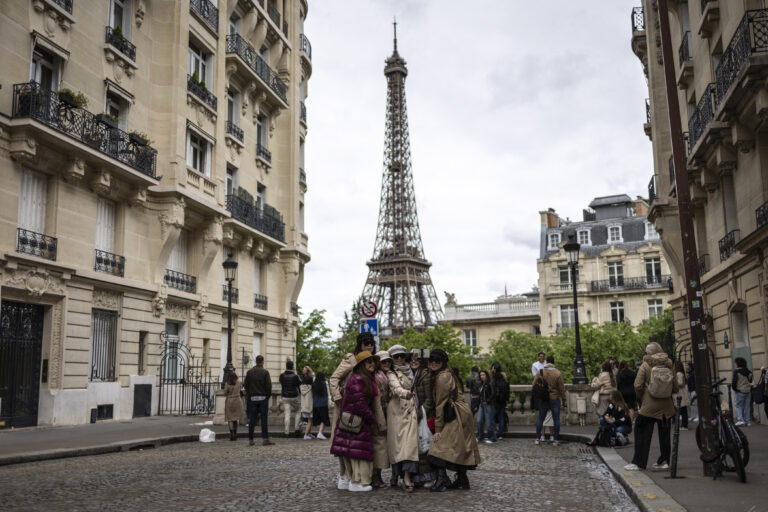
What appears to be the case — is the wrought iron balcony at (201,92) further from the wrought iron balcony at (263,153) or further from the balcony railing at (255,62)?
the wrought iron balcony at (263,153)

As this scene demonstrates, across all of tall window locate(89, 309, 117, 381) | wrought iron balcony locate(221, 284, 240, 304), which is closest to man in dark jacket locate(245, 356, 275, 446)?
tall window locate(89, 309, 117, 381)

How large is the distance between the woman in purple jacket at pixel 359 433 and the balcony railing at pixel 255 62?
72.0 feet

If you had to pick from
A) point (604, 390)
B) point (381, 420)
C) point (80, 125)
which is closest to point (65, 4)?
point (80, 125)

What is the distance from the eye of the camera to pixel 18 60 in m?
17.6

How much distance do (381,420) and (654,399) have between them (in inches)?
145

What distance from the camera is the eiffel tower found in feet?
262

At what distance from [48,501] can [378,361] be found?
4.04 m

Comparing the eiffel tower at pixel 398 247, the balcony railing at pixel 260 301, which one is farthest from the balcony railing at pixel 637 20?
the eiffel tower at pixel 398 247

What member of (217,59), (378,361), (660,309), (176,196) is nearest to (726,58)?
(378,361)

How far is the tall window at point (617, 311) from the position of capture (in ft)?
200

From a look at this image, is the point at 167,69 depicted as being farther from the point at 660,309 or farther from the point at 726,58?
the point at 660,309

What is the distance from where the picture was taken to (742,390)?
52.5 ft

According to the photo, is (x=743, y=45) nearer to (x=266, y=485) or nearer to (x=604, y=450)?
(x=604, y=450)

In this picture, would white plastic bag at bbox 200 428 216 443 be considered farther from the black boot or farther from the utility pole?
the utility pole
